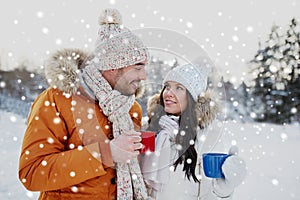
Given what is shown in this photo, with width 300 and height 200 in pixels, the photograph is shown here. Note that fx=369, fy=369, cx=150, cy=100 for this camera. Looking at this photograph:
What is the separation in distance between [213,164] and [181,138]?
0.24m

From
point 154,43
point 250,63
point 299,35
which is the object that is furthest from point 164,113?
point 299,35

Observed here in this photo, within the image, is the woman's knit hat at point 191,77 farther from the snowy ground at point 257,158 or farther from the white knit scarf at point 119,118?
the snowy ground at point 257,158

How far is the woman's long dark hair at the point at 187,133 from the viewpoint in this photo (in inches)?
72.1

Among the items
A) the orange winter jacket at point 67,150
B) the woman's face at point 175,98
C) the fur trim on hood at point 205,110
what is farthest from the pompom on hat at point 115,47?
the fur trim on hood at point 205,110

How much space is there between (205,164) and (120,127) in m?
0.42

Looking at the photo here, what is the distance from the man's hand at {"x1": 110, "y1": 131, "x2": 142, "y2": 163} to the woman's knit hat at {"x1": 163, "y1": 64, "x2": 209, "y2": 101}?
48 centimetres

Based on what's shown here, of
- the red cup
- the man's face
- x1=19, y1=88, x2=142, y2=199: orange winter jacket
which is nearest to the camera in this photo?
x1=19, y1=88, x2=142, y2=199: orange winter jacket

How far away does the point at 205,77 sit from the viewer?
6.18ft

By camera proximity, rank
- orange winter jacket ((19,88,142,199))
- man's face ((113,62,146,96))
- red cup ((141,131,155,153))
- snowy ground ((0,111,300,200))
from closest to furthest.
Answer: orange winter jacket ((19,88,142,199))
red cup ((141,131,155,153))
man's face ((113,62,146,96))
snowy ground ((0,111,300,200))

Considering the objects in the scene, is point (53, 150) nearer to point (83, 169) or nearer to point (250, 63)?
point (83, 169)

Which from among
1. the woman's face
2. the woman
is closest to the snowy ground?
the woman

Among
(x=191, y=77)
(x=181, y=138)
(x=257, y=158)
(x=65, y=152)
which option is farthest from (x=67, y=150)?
(x=257, y=158)

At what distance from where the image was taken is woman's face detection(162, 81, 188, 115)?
6.06 ft

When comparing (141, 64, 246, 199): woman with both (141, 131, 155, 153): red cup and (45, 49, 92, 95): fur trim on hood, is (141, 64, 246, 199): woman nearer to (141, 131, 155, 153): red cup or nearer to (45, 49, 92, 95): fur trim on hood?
(141, 131, 155, 153): red cup
